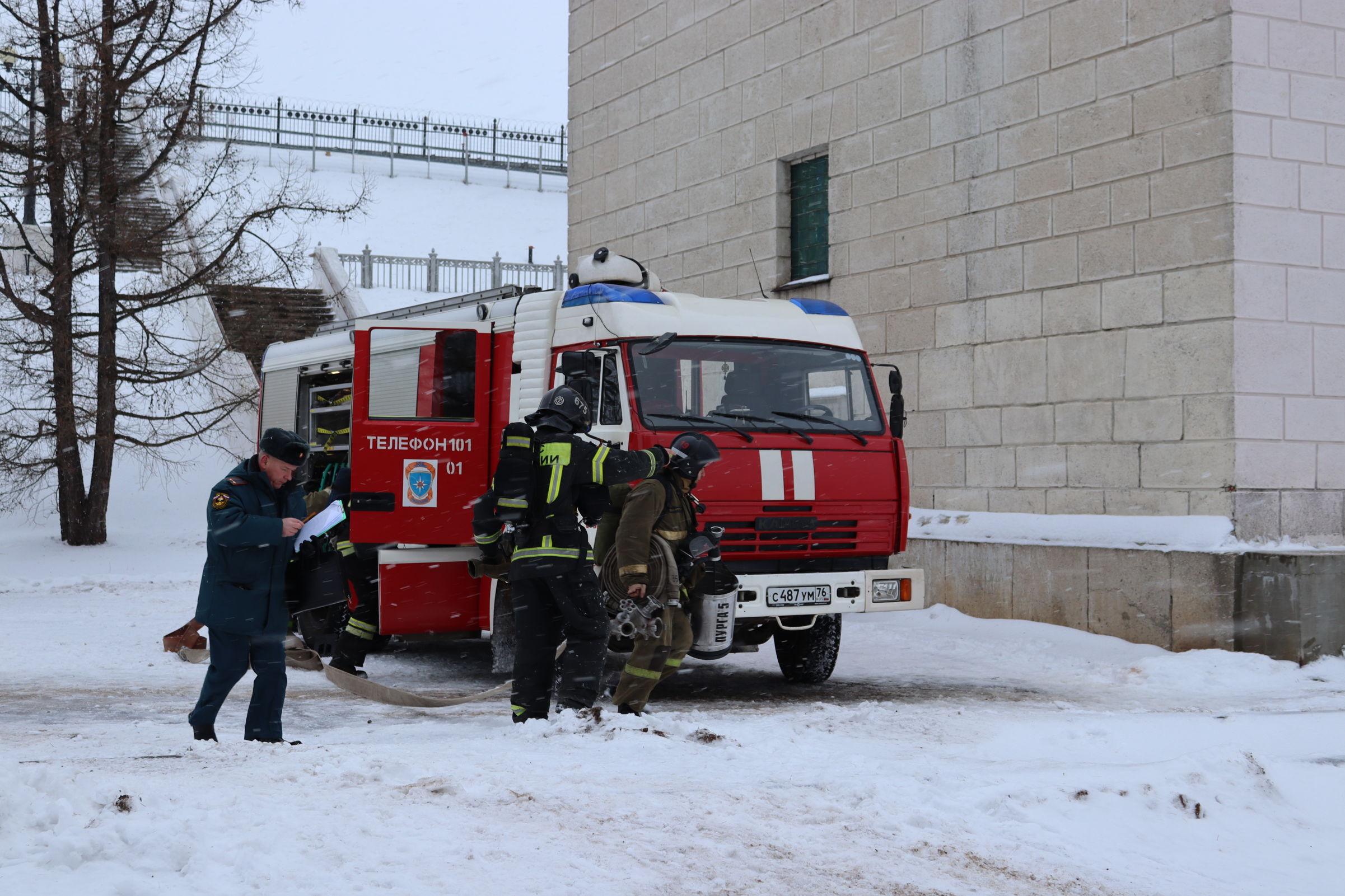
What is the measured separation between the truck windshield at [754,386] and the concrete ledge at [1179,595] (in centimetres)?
299

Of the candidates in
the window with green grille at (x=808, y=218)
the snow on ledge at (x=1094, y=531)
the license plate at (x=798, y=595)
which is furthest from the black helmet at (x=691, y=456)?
the window with green grille at (x=808, y=218)

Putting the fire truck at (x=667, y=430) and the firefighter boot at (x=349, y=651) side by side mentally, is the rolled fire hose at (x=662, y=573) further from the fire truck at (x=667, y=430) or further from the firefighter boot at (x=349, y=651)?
the firefighter boot at (x=349, y=651)

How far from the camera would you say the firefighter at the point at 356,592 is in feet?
30.6

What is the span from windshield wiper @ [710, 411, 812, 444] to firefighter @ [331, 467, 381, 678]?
2602mm

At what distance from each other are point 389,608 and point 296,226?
1284 inches

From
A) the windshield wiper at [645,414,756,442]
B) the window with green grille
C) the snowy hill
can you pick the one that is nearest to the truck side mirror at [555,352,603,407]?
the windshield wiper at [645,414,756,442]

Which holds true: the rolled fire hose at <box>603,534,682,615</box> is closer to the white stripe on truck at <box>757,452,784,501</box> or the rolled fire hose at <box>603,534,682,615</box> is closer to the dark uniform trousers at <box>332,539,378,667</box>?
the white stripe on truck at <box>757,452,784,501</box>

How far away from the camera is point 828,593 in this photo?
27.8ft

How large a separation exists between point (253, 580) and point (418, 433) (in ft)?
10.1

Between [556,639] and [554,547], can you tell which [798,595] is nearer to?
[556,639]

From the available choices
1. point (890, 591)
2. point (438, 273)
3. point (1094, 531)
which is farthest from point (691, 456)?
point (438, 273)

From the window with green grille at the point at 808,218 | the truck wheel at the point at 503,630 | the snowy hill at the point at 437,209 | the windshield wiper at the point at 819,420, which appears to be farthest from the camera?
the snowy hill at the point at 437,209

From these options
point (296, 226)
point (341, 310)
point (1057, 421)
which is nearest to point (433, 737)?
point (1057, 421)

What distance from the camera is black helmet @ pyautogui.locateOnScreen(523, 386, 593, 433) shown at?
7.20 metres
